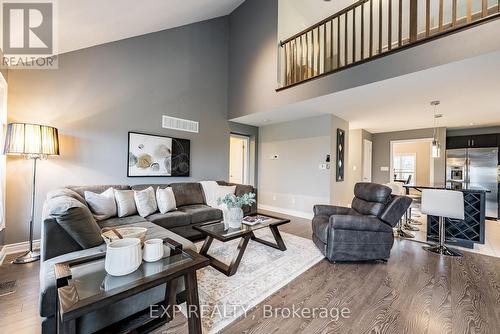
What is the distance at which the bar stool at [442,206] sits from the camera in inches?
111

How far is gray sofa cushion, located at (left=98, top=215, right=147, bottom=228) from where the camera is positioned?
103 inches

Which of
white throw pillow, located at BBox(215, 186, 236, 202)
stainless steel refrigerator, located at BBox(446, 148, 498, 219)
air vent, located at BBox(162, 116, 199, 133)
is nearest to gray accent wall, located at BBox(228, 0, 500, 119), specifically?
air vent, located at BBox(162, 116, 199, 133)

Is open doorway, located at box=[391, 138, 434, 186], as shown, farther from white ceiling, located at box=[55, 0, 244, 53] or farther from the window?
white ceiling, located at box=[55, 0, 244, 53]

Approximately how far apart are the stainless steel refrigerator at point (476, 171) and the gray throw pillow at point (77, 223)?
6859mm

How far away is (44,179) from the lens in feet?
9.70

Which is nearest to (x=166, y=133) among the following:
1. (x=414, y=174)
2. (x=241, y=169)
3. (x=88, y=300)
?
(x=241, y=169)

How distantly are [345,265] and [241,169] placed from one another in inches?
161

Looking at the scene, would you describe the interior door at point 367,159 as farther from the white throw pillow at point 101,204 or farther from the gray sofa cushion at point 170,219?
the white throw pillow at point 101,204

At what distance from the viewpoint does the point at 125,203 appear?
2.98 metres

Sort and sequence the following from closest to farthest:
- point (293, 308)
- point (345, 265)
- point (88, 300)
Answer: point (88, 300)
point (293, 308)
point (345, 265)

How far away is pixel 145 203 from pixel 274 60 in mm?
3497

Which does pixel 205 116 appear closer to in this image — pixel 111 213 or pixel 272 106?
pixel 272 106

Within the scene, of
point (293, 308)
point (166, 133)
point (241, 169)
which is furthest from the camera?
point (241, 169)

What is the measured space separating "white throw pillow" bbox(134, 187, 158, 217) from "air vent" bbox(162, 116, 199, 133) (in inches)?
59.5
